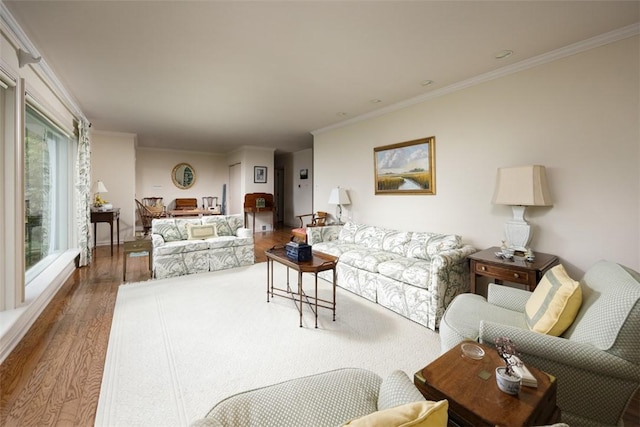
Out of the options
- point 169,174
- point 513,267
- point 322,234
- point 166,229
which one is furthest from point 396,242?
point 169,174

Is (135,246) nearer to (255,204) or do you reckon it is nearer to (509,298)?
(255,204)

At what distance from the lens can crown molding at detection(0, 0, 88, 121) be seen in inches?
84.1

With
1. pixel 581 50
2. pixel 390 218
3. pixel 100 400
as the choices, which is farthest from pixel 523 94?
pixel 100 400

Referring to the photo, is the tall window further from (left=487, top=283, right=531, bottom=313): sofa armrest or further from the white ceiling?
(left=487, top=283, right=531, bottom=313): sofa armrest

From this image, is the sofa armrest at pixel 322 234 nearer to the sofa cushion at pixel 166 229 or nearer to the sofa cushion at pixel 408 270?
the sofa cushion at pixel 408 270

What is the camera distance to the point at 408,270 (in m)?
2.85

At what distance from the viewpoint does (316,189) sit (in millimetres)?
5926

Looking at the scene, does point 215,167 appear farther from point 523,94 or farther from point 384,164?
point 523,94

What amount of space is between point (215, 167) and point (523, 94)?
8.34m

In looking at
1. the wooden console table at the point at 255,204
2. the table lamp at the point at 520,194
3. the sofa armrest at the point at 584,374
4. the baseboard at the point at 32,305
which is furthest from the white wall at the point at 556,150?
the wooden console table at the point at 255,204

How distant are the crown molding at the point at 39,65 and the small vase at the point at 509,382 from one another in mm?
3770

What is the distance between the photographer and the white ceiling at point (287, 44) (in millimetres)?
2035

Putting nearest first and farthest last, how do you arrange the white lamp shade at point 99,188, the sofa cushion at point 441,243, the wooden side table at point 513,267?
the wooden side table at point 513,267, the sofa cushion at point 441,243, the white lamp shade at point 99,188

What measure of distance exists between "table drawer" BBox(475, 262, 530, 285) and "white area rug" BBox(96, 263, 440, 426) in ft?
2.45
